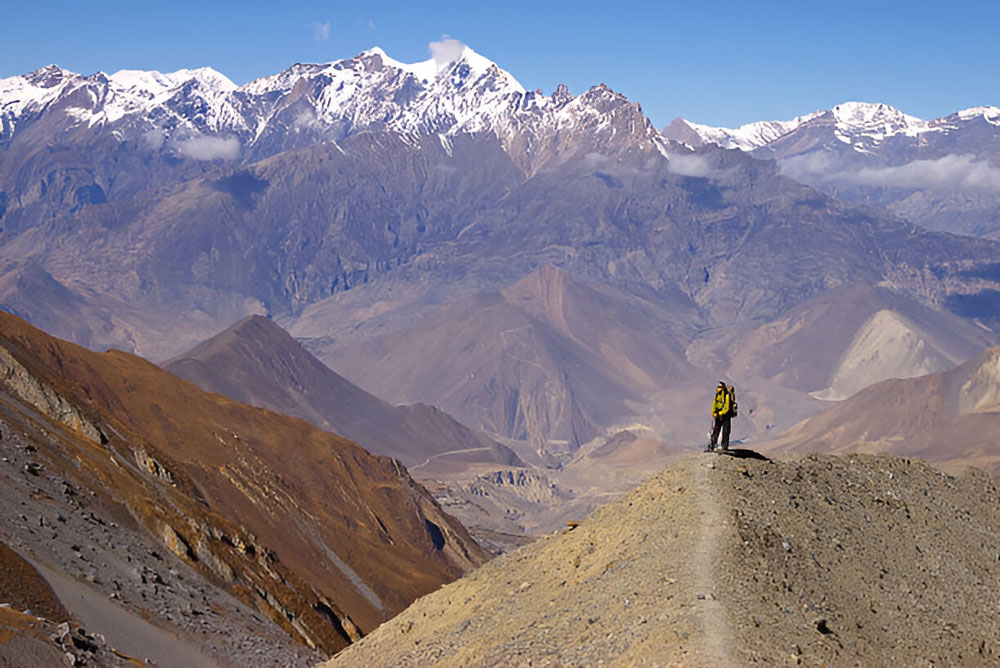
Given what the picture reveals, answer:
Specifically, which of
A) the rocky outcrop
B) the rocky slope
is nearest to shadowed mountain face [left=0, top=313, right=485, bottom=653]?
the rocky outcrop

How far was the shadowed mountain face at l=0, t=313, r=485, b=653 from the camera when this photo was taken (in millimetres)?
46562

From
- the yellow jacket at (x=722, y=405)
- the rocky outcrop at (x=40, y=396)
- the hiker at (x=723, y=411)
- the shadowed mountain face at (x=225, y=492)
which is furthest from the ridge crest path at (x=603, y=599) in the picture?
the rocky outcrop at (x=40, y=396)

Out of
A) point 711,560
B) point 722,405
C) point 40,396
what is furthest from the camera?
point 40,396

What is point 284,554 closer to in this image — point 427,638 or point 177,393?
point 177,393

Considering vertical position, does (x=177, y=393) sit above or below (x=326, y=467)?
above

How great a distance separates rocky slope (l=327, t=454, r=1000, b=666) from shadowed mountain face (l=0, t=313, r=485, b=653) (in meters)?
12.9

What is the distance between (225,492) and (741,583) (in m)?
47.6

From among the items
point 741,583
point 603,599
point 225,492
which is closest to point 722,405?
point 603,599

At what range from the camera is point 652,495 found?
29.2 m

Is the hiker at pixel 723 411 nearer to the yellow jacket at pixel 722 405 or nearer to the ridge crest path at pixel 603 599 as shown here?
the yellow jacket at pixel 722 405

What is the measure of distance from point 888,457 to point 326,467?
62565 mm

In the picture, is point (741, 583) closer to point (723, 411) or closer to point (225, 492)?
point (723, 411)

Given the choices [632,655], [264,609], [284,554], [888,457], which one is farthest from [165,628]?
[284,554]

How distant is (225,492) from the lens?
6725cm
